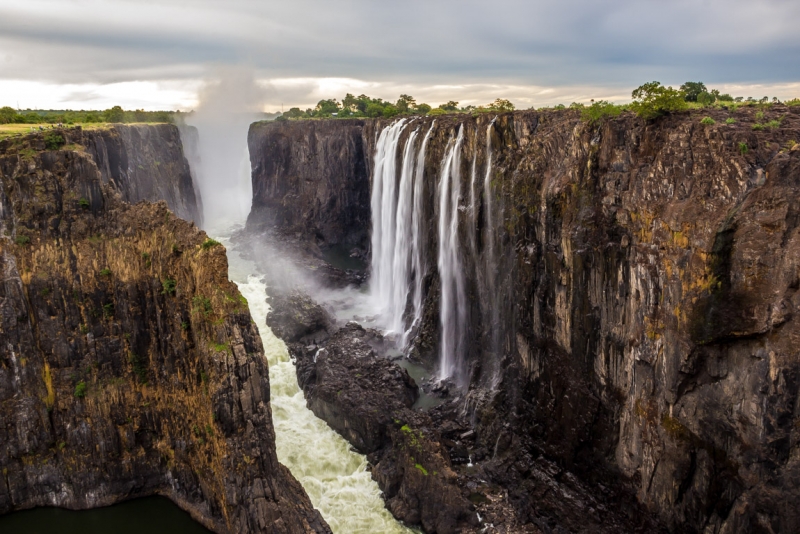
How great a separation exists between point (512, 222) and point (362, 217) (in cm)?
3580

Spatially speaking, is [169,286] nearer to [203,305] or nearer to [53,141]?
[203,305]

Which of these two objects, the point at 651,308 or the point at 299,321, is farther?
the point at 299,321

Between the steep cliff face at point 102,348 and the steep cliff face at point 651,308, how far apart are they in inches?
479

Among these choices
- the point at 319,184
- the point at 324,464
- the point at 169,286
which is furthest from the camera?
the point at 319,184

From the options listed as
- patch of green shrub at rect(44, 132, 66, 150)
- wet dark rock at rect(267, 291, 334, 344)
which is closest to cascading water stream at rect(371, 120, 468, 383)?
wet dark rock at rect(267, 291, 334, 344)

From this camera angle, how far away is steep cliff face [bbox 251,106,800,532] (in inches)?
645

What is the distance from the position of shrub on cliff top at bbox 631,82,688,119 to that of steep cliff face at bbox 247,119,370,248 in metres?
40.8

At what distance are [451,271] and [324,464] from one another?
14.7 metres

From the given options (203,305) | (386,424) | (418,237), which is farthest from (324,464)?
(418,237)

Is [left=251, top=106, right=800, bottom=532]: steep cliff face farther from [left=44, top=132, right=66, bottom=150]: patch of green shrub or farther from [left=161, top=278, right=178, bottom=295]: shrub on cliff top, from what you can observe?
[left=44, top=132, right=66, bottom=150]: patch of green shrub

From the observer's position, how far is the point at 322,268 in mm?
52188

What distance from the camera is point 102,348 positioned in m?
22.9

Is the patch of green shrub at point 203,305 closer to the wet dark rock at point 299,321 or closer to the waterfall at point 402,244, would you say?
the wet dark rock at point 299,321

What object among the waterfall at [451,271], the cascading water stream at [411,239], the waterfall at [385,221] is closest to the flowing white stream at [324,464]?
the cascading water stream at [411,239]
